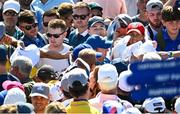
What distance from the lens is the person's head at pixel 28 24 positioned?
11.4 m

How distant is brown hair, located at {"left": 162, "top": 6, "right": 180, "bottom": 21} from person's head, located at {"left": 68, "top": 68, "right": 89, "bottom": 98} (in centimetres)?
251

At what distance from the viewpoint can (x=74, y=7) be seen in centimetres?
1170

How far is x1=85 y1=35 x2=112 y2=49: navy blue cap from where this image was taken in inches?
424

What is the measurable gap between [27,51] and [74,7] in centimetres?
142

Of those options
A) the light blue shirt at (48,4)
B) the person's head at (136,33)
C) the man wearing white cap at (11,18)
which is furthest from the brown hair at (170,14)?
the light blue shirt at (48,4)

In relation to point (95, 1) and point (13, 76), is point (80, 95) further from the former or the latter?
point (95, 1)

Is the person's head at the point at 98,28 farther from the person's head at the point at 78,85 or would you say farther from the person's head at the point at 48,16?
the person's head at the point at 78,85

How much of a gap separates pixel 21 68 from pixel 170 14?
7.30ft

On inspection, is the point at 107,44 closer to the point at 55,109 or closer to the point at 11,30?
the point at 11,30

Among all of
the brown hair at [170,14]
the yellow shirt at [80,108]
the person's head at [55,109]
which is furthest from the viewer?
the brown hair at [170,14]

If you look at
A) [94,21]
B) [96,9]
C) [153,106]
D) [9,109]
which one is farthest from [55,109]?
[96,9]

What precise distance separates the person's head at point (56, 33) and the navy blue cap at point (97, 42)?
0.41 meters

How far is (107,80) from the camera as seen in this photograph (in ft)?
28.9

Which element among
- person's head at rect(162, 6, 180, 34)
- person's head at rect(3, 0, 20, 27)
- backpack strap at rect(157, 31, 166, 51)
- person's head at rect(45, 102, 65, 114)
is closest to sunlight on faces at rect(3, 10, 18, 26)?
person's head at rect(3, 0, 20, 27)
